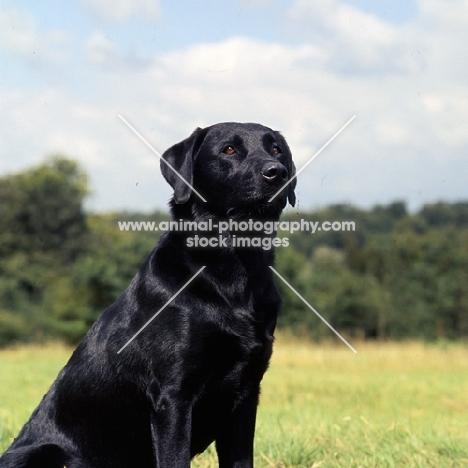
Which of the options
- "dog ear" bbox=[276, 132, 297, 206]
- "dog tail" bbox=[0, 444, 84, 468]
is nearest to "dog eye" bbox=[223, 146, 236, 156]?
Result: "dog ear" bbox=[276, 132, 297, 206]

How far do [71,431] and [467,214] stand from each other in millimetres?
51046

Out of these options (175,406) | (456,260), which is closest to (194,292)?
(175,406)

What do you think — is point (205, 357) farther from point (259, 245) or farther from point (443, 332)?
point (443, 332)

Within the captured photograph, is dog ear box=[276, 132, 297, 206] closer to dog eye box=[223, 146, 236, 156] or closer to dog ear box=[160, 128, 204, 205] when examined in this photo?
dog eye box=[223, 146, 236, 156]

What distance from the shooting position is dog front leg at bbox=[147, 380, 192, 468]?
3352mm

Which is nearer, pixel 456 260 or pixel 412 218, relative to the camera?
pixel 456 260

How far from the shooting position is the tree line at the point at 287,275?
30.2 m

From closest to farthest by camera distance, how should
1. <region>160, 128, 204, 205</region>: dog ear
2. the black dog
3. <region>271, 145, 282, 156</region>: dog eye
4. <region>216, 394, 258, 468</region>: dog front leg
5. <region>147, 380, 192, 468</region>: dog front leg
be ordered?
<region>147, 380, 192, 468</region>: dog front leg, the black dog, <region>216, 394, 258, 468</region>: dog front leg, <region>160, 128, 204, 205</region>: dog ear, <region>271, 145, 282, 156</region>: dog eye

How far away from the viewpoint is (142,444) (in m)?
3.65

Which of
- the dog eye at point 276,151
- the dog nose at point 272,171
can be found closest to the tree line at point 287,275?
the dog eye at point 276,151

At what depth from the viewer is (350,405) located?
31.4 ft

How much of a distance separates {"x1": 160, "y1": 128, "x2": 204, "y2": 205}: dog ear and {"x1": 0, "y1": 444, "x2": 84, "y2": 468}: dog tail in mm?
1446

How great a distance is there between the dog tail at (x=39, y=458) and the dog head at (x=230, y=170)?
4.75 ft

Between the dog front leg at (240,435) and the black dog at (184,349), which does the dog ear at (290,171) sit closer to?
the black dog at (184,349)
